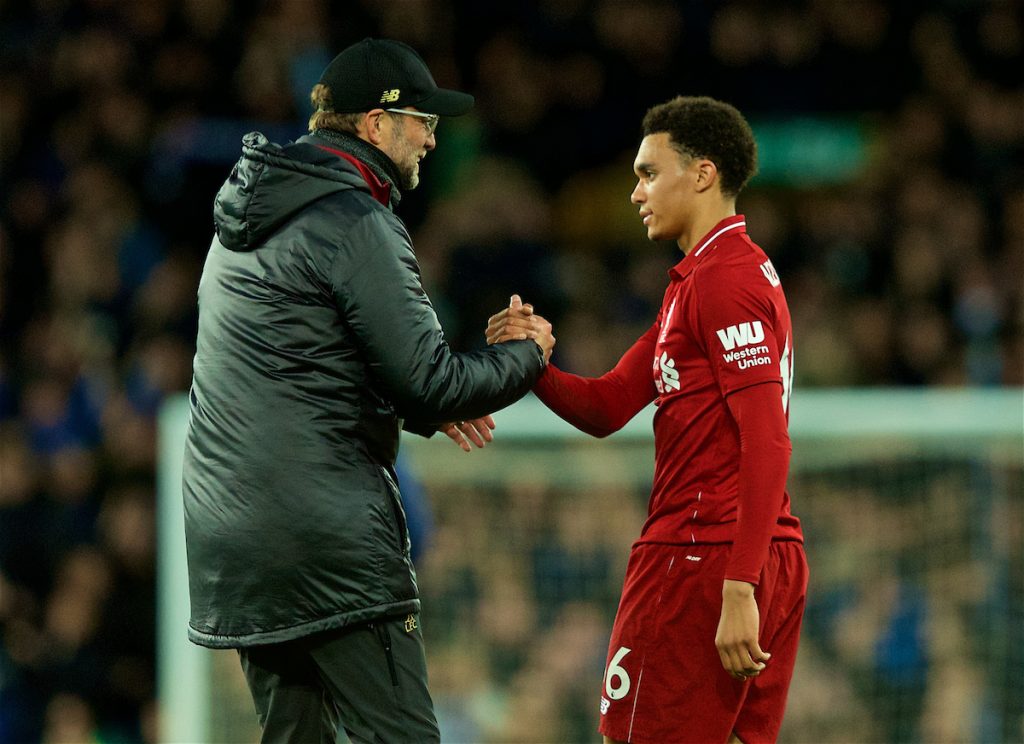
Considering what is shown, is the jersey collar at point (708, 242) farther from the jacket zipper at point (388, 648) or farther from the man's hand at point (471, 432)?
the jacket zipper at point (388, 648)

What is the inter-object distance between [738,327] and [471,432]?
2.60 feet

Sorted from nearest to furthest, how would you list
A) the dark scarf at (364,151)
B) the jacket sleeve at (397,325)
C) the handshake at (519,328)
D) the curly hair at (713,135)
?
the jacket sleeve at (397,325) < the dark scarf at (364,151) < the curly hair at (713,135) < the handshake at (519,328)

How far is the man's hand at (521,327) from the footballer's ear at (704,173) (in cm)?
45

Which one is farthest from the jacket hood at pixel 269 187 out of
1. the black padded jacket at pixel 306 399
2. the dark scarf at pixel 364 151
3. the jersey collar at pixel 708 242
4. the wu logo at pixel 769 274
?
the wu logo at pixel 769 274

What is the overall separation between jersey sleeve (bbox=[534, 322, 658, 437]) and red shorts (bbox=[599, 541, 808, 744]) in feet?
1.38

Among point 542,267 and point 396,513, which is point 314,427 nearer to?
point 396,513

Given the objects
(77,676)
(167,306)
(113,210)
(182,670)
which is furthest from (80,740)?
(113,210)

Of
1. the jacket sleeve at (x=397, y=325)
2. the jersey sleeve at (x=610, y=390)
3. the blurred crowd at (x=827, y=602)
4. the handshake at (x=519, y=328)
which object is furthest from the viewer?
the blurred crowd at (x=827, y=602)

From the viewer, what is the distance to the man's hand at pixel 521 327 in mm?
3355

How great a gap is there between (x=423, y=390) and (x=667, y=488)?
0.60 metres

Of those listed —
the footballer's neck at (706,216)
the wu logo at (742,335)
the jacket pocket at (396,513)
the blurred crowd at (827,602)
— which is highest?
the footballer's neck at (706,216)

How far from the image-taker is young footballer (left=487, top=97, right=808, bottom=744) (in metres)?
3.00

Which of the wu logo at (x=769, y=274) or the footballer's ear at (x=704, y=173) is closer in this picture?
the wu logo at (x=769, y=274)

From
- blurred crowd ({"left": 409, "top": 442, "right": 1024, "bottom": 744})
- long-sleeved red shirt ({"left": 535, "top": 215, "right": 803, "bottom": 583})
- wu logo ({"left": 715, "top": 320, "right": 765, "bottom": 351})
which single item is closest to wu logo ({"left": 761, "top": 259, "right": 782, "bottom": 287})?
long-sleeved red shirt ({"left": 535, "top": 215, "right": 803, "bottom": 583})
